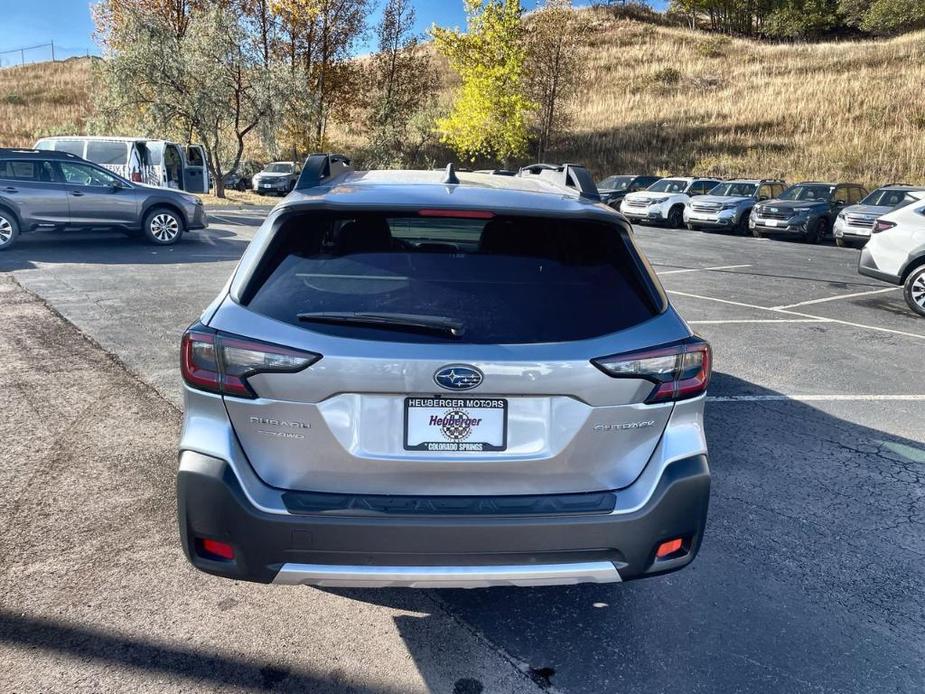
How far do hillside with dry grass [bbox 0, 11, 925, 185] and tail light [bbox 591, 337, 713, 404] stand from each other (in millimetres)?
35656

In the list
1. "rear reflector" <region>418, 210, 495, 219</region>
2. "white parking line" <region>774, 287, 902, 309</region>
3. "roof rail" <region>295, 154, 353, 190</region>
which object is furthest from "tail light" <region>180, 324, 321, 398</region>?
"white parking line" <region>774, 287, 902, 309</region>

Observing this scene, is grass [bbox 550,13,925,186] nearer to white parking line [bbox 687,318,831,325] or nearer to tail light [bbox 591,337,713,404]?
white parking line [bbox 687,318,831,325]

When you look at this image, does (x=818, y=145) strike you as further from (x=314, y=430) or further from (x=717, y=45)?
(x=314, y=430)

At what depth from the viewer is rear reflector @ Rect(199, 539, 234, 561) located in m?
2.45

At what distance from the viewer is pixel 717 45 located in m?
64.1

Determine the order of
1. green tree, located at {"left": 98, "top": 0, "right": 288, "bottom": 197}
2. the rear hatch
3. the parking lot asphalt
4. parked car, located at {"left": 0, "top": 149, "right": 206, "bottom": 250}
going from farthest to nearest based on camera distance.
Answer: green tree, located at {"left": 98, "top": 0, "right": 288, "bottom": 197} < parked car, located at {"left": 0, "top": 149, "right": 206, "bottom": 250} < the parking lot asphalt < the rear hatch

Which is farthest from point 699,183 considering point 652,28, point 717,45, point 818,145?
point 652,28

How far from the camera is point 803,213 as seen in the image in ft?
70.8

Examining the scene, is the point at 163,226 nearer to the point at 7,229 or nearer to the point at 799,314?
the point at 7,229

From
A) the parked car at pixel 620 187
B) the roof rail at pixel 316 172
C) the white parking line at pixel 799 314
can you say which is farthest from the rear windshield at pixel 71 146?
the roof rail at pixel 316 172

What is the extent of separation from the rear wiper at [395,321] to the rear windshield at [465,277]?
Answer: 13 millimetres

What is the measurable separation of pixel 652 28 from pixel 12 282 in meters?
74.2

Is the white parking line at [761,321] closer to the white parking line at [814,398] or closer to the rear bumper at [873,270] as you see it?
the rear bumper at [873,270]

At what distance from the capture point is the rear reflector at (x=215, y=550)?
245 cm
